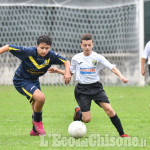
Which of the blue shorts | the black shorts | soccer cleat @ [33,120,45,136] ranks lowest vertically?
soccer cleat @ [33,120,45,136]

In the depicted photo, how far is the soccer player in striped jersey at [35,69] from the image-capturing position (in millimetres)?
5645

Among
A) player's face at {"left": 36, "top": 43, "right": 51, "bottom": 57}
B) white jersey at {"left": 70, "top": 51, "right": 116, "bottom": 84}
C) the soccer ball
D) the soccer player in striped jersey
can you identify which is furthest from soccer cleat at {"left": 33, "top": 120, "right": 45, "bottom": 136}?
player's face at {"left": 36, "top": 43, "right": 51, "bottom": 57}

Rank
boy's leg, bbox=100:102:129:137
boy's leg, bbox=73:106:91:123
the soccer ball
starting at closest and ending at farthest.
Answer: the soccer ball → boy's leg, bbox=100:102:129:137 → boy's leg, bbox=73:106:91:123

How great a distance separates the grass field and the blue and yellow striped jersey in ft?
2.94

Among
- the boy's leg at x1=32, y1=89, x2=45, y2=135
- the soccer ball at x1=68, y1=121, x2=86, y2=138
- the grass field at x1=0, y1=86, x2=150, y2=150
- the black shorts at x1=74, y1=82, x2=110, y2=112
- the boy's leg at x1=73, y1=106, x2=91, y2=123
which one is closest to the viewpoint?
the grass field at x1=0, y1=86, x2=150, y2=150

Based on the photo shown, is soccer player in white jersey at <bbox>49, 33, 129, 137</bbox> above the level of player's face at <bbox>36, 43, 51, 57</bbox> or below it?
below

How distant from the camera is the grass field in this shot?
193 inches

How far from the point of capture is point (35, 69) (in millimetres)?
5812

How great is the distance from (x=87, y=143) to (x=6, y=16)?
33.7 feet

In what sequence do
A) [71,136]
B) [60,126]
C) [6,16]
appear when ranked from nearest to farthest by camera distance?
1. [71,136]
2. [60,126]
3. [6,16]

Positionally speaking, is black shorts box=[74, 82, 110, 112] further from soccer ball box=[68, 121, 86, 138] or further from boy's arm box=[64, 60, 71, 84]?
soccer ball box=[68, 121, 86, 138]

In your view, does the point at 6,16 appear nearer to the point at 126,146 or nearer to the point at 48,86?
the point at 48,86

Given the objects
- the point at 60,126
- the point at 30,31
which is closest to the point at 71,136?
the point at 60,126

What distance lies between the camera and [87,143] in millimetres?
4965
